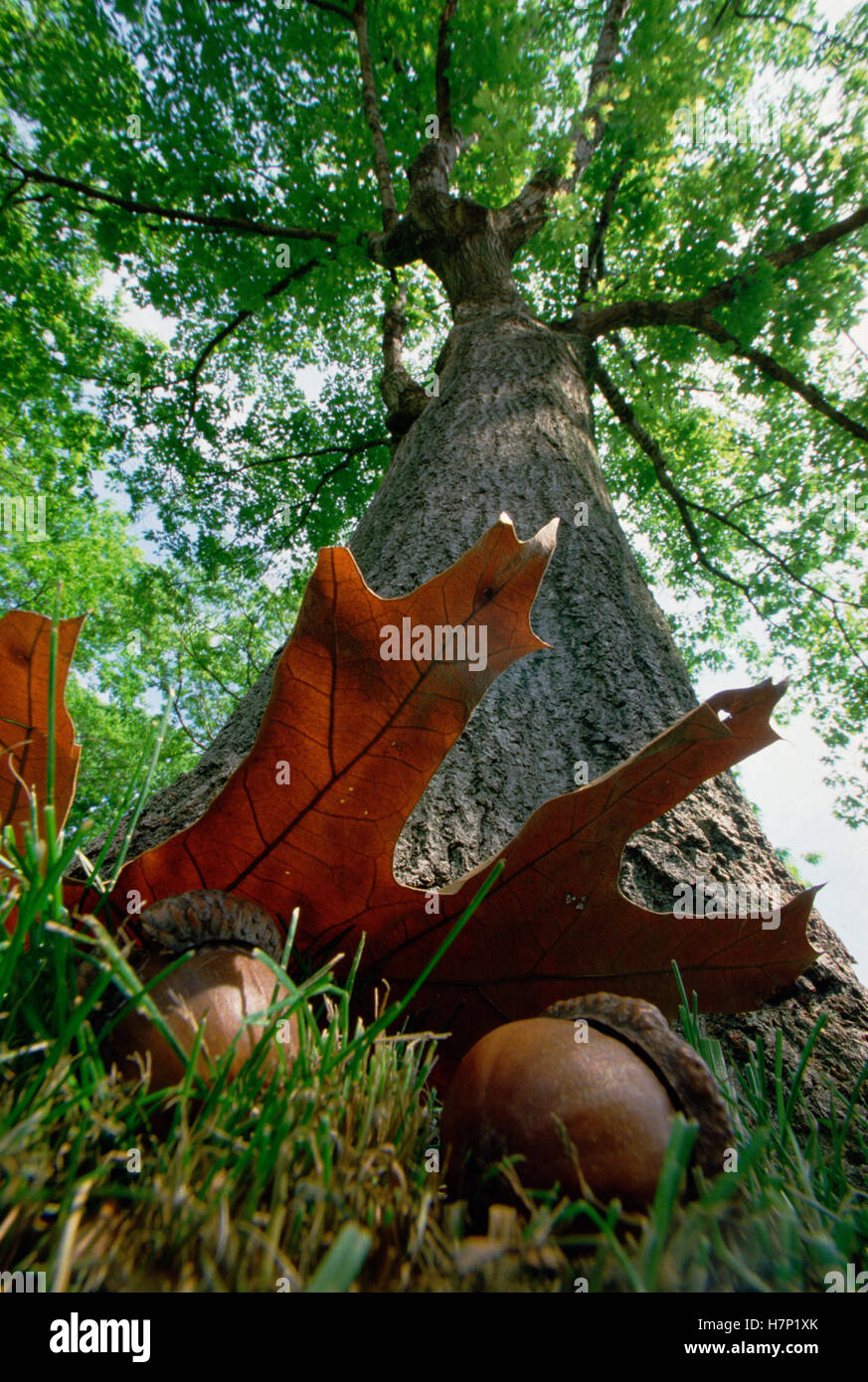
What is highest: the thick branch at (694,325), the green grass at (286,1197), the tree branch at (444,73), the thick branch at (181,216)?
the tree branch at (444,73)

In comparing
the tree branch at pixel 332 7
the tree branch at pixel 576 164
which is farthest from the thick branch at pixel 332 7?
the tree branch at pixel 576 164

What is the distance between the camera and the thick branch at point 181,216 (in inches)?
191

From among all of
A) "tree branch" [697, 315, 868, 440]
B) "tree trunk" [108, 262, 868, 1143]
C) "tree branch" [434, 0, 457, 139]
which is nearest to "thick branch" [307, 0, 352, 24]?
"tree branch" [434, 0, 457, 139]

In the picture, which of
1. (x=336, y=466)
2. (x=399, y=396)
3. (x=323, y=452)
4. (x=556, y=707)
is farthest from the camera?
(x=336, y=466)

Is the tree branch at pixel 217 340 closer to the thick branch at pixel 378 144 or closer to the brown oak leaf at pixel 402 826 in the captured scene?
the thick branch at pixel 378 144

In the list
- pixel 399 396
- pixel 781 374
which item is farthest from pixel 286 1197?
pixel 781 374

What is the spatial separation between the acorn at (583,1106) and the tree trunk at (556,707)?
0.30m

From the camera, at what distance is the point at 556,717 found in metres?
1.45

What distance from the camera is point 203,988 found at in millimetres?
535

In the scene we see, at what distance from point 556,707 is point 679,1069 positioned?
0.99m

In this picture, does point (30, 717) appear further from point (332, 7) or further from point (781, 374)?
point (332, 7)

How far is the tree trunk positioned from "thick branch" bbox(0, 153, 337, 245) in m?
3.62

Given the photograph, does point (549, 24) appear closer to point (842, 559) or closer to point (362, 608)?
point (842, 559)
